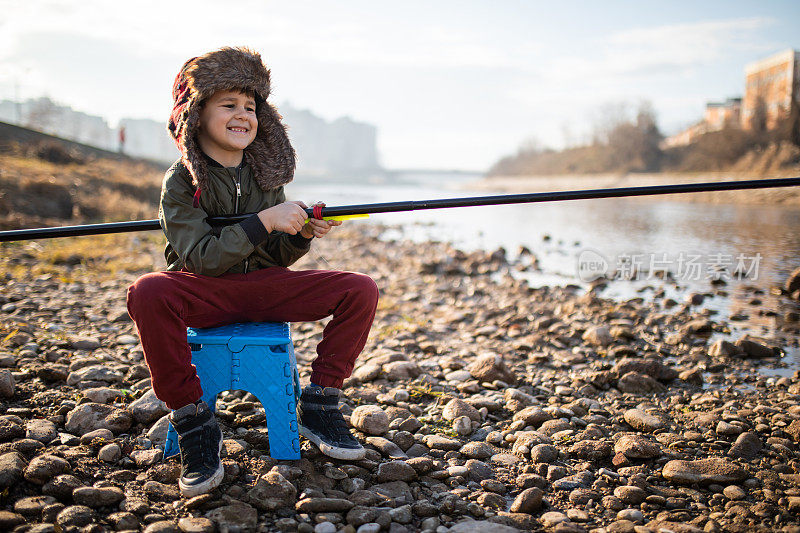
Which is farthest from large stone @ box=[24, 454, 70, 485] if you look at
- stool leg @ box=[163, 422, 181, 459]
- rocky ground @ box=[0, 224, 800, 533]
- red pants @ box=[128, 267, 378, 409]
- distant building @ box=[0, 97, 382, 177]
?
distant building @ box=[0, 97, 382, 177]

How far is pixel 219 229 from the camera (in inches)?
100

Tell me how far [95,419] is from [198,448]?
0.82m

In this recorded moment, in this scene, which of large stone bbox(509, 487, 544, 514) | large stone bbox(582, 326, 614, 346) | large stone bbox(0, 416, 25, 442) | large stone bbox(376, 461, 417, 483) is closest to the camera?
large stone bbox(509, 487, 544, 514)

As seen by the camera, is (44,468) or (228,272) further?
(228,272)

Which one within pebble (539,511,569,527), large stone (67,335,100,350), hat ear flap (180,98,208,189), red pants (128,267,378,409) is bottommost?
pebble (539,511,569,527)

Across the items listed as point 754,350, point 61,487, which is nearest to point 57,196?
point 61,487

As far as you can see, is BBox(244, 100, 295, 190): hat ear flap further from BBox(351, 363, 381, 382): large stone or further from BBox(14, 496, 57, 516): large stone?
BBox(14, 496, 57, 516): large stone

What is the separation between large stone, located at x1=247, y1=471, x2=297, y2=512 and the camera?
203 centimetres

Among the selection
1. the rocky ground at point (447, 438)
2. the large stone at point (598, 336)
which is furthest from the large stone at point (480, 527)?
the large stone at point (598, 336)

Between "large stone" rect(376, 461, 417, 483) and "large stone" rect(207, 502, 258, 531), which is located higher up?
"large stone" rect(207, 502, 258, 531)

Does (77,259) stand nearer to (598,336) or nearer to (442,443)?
(442,443)

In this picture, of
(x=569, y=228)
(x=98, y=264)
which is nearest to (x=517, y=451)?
(x=98, y=264)

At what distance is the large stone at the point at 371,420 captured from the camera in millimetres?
2688

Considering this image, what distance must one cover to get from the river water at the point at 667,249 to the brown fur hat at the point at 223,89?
152 inches
